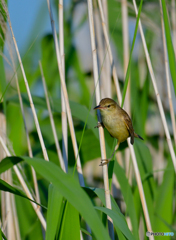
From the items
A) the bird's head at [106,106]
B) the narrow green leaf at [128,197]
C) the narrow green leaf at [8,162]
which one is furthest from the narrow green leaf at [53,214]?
the bird's head at [106,106]

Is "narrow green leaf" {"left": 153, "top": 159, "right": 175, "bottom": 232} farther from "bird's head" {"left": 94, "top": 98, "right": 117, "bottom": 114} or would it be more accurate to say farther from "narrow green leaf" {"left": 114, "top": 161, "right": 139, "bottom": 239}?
"bird's head" {"left": 94, "top": 98, "right": 117, "bottom": 114}

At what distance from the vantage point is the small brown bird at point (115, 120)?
230 centimetres

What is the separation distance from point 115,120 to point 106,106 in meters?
0.24

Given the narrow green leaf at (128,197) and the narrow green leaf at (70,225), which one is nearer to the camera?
the narrow green leaf at (70,225)

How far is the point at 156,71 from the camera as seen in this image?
353cm

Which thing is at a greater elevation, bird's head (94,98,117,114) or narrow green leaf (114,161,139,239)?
bird's head (94,98,117,114)

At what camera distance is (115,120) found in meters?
2.46

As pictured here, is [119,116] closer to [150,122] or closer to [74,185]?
[74,185]

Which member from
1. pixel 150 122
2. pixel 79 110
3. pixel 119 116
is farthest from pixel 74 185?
pixel 150 122

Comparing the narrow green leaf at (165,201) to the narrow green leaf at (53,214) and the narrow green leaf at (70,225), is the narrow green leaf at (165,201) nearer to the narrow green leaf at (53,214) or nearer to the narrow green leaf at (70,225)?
the narrow green leaf at (70,225)

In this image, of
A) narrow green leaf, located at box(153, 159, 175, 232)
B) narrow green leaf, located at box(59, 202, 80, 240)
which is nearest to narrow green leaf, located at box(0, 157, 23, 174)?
narrow green leaf, located at box(59, 202, 80, 240)

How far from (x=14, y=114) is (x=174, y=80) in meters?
1.96

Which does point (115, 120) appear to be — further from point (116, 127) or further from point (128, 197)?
point (128, 197)

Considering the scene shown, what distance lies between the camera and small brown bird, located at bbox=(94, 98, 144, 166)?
90.5 inches
